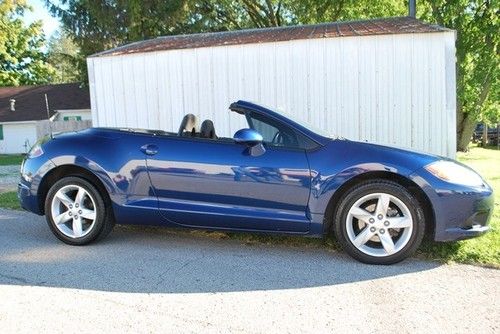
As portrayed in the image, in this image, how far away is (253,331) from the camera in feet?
9.86

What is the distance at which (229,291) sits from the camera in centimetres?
368

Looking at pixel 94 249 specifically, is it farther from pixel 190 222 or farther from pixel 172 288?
pixel 172 288

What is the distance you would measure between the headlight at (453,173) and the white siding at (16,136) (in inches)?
1222

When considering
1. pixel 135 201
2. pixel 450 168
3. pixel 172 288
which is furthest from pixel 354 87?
pixel 172 288

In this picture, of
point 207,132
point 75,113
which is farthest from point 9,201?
point 75,113

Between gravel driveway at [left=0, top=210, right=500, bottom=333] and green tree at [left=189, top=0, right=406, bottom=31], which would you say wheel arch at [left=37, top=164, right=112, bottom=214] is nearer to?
gravel driveway at [left=0, top=210, right=500, bottom=333]

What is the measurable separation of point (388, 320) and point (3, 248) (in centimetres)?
384

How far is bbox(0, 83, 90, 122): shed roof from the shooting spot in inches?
1246

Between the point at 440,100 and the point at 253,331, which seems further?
the point at 440,100

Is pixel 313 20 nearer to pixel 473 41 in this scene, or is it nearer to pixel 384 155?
pixel 473 41

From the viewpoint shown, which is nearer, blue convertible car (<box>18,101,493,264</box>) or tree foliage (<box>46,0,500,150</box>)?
blue convertible car (<box>18,101,493,264</box>)

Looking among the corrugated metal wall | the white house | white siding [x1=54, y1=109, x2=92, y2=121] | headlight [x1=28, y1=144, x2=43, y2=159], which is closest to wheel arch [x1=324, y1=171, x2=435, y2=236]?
headlight [x1=28, y1=144, x2=43, y2=159]

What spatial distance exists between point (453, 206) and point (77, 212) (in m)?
3.54

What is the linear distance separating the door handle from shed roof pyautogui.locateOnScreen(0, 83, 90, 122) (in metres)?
27.9
